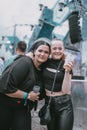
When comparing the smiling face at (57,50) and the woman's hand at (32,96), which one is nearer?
the woman's hand at (32,96)

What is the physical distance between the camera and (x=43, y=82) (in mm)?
4469

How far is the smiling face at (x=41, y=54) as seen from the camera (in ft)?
14.1

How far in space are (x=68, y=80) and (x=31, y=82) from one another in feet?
1.58

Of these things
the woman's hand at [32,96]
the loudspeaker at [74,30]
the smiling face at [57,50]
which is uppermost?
the loudspeaker at [74,30]

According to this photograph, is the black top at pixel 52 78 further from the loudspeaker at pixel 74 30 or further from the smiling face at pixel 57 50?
the loudspeaker at pixel 74 30

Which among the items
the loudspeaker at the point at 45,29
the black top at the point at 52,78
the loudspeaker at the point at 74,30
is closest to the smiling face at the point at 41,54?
the black top at the point at 52,78

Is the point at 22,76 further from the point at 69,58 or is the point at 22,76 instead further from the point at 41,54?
the point at 69,58

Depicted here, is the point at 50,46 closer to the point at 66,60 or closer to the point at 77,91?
the point at 66,60

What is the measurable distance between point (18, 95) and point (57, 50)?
2.49 ft

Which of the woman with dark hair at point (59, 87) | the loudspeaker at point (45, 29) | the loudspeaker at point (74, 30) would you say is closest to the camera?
the woman with dark hair at point (59, 87)

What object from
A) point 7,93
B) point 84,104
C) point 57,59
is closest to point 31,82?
point 7,93

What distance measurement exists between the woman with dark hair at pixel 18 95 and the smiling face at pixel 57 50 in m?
0.39

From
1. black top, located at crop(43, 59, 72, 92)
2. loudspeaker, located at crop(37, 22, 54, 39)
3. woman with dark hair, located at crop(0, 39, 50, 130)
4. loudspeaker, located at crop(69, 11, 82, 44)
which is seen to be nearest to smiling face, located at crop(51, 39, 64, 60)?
black top, located at crop(43, 59, 72, 92)

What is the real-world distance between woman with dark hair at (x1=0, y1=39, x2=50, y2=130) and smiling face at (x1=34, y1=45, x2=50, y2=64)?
10 cm
